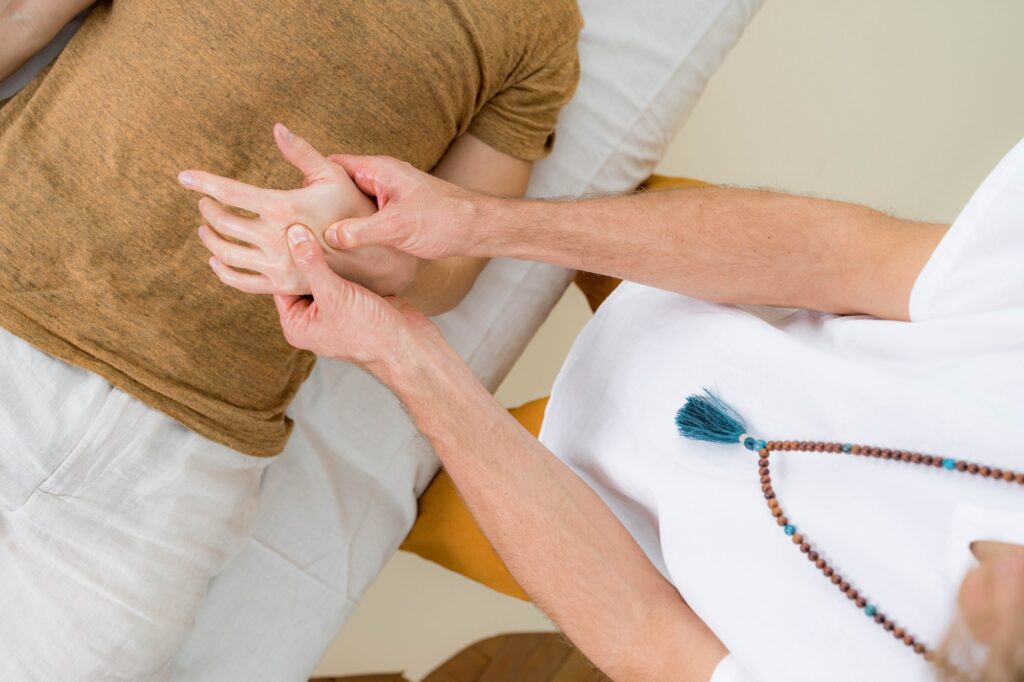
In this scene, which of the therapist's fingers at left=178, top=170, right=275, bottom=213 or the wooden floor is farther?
the wooden floor

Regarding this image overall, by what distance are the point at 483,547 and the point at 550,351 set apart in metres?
0.71

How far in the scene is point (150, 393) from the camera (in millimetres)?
979

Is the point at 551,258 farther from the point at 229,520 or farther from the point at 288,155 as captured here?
the point at 229,520

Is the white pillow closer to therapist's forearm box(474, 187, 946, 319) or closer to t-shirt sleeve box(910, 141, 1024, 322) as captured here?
therapist's forearm box(474, 187, 946, 319)

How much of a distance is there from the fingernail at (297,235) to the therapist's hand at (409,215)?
3 cm

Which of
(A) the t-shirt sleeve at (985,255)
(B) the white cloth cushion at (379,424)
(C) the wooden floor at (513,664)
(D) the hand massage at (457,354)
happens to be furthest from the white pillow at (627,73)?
(C) the wooden floor at (513,664)

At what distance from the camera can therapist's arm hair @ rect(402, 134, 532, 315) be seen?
41.7 inches

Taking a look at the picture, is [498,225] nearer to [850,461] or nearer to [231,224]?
[231,224]

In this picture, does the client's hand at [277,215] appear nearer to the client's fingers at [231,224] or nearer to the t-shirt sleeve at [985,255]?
the client's fingers at [231,224]

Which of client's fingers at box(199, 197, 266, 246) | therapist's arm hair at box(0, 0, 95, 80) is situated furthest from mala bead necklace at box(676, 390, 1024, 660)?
therapist's arm hair at box(0, 0, 95, 80)

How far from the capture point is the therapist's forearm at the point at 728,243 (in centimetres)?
81

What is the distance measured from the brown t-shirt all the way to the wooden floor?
40.1 inches

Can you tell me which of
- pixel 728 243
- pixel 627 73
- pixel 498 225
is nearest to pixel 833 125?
pixel 627 73

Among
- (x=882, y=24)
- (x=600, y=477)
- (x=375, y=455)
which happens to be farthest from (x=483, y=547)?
(x=882, y=24)
